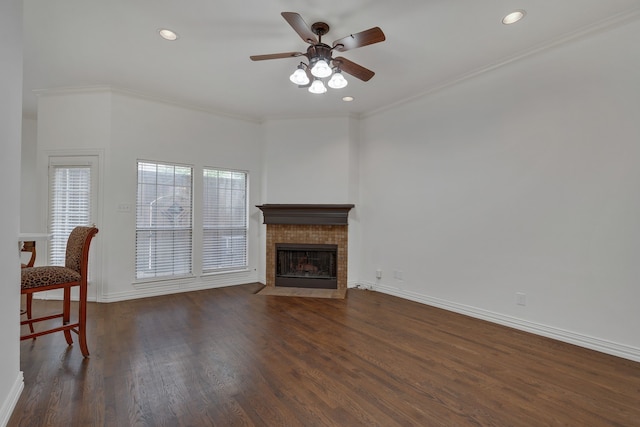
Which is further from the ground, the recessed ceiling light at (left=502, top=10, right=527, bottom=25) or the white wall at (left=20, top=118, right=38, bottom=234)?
the recessed ceiling light at (left=502, top=10, right=527, bottom=25)

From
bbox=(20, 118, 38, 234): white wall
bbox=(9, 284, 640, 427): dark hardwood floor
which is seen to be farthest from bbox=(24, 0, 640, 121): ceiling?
Result: bbox=(9, 284, 640, 427): dark hardwood floor

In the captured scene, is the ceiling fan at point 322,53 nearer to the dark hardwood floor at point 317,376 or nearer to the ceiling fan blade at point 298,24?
the ceiling fan blade at point 298,24

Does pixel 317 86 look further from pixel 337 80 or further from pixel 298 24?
pixel 298 24

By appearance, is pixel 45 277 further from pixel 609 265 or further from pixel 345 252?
pixel 609 265

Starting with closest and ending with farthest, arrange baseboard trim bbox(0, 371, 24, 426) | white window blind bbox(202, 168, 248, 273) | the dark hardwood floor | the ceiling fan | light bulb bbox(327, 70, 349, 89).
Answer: baseboard trim bbox(0, 371, 24, 426)
the dark hardwood floor
the ceiling fan
light bulb bbox(327, 70, 349, 89)
white window blind bbox(202, 168, 248, 273)

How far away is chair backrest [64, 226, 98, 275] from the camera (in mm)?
2488

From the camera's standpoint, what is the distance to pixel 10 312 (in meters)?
1.84

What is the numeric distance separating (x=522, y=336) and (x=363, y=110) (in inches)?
148

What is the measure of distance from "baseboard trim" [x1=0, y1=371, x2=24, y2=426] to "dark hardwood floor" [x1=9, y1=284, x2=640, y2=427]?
0.05m

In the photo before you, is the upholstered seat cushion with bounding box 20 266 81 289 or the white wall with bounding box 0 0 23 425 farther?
the upholstered seat cushion with bounding box 20 266 81 289

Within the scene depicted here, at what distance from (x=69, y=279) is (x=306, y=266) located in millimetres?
3313

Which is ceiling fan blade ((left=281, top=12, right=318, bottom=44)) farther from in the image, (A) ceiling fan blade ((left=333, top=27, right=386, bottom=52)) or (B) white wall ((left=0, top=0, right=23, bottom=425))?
(B) white wall ((left=0, top=0, right=23, bottom=425))

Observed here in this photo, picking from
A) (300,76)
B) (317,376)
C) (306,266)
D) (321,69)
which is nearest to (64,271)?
(317,376)

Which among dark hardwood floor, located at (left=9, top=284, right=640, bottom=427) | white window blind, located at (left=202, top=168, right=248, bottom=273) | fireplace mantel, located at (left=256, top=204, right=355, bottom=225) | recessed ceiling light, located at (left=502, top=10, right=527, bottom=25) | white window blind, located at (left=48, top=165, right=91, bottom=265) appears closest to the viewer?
dark hardwood floor, located at (left=9, top=284, right=640, bottom=427)
